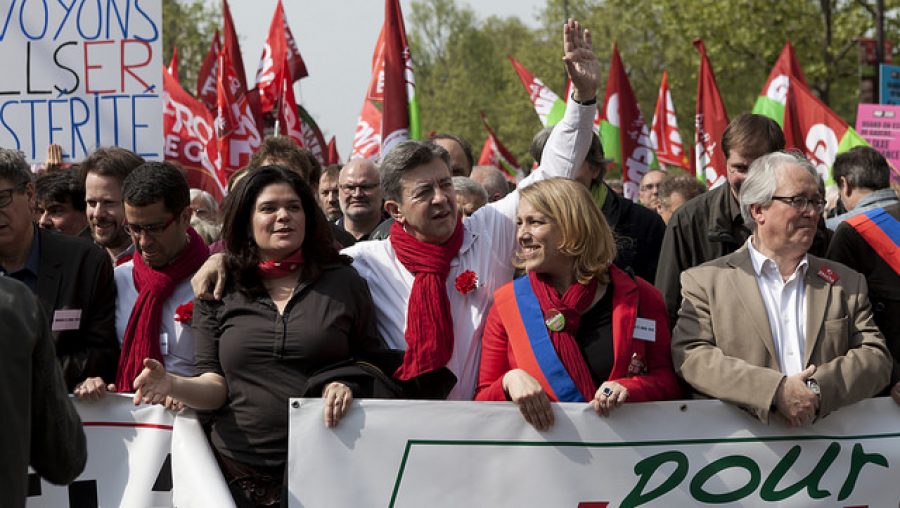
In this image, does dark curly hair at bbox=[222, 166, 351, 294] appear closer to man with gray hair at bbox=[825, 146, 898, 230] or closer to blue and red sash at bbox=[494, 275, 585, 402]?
blue and red sash at bbox=[494, 275, 585, 402]

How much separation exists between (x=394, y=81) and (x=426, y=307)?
5289 millimetres

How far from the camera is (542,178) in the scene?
5.09 m

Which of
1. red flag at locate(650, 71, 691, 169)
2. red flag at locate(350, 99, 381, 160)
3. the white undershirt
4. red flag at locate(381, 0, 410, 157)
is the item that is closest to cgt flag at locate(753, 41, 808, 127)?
red flag at locate(650, 71, 691, 169)

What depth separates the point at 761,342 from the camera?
15.1ft

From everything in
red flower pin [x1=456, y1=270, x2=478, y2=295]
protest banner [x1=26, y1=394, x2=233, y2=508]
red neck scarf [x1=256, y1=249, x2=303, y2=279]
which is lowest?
protest banner [x1=26, y1=394, x2=233, y2=508]

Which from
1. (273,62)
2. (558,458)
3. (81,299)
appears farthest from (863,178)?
(273,62)

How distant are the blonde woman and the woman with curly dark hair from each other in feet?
1.69

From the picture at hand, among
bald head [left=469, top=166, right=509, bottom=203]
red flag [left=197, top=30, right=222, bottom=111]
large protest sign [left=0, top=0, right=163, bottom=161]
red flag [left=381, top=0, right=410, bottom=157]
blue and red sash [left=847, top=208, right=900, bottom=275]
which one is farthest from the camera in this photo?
red flag [left=197, top=30, right=222, bottom=111]

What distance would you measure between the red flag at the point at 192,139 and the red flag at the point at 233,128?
0.82ft

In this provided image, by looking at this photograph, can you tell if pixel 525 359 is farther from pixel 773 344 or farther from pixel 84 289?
pixel 84 289

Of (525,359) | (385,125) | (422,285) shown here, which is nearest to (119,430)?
(422,285)

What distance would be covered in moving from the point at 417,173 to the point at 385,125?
4.63 m

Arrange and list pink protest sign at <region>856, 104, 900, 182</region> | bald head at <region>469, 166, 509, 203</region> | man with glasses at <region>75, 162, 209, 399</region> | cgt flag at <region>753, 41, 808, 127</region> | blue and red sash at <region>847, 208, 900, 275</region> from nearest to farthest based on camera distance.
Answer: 1. man with glasses at <region>75, 162, 209, 399</region>
2. blue and red sash at <region>847, 208, 900, 275</region>
3. bald head at <region>469, 166, 509, 203</region>
4. cgt flag at <region>753, 41, 808, 127</region>
5. pink protest sign at <region>856, 104, 900, 182</region>

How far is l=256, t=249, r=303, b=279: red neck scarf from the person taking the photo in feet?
15.0
